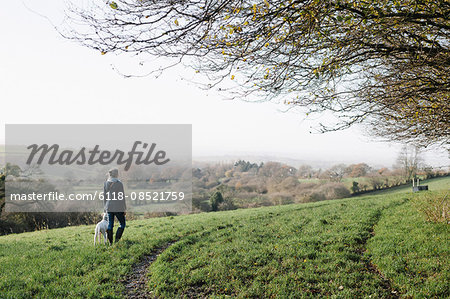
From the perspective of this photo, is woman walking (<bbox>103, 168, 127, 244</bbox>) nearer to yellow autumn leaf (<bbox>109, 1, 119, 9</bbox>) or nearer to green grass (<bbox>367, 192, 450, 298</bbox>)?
yellow autumn leaf (<bbox>109, 1, 119, 9</bbox>)

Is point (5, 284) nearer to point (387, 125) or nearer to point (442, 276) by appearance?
point (442, 276)

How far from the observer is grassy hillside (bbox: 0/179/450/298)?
550 centimetres

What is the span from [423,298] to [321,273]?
1763 mm

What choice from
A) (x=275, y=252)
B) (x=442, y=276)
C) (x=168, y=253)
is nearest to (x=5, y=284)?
(x=168, y=253)

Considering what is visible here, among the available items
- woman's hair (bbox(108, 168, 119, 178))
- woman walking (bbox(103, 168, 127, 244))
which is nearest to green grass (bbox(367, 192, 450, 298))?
woman walking (bbox(103, 168, 127, 244))

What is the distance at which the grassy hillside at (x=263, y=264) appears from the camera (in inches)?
216

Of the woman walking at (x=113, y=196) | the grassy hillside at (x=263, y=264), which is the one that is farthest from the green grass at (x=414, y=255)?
the woman walking at (x=113, y=196)

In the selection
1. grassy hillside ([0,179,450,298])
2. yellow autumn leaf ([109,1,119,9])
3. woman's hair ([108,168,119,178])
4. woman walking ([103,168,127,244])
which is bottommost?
grassy hillside ([0,179,450,298])

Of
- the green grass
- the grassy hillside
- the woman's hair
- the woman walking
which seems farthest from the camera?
the woman's hair

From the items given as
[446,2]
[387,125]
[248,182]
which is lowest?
[248,182]

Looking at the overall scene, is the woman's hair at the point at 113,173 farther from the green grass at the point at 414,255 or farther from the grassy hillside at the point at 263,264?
the green grass at the point at 414,255

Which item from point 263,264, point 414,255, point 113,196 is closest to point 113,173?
point 113,196

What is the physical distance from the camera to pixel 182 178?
91.6ft

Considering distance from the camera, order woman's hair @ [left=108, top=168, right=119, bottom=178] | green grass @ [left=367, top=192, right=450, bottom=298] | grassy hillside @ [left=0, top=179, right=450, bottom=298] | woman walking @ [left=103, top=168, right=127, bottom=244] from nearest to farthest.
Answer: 1. green grass @ [left=367, top=192, right=450, bottom=298]
2. grassy hillside @ [left=0, top=179, right=450, bottom=298]
3. woman walking @ [left=103, top=168, right=127, bottom=244]
4. woman's hair @ [left=108, top=168, right=119, bottom=178]
